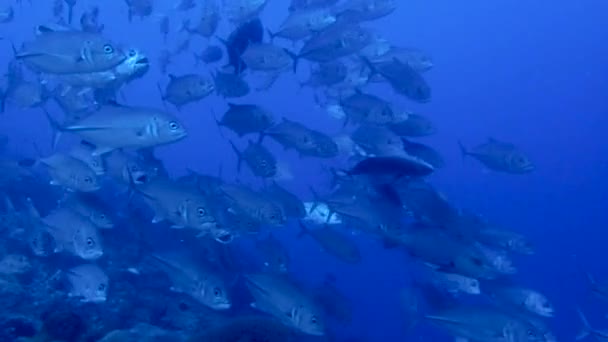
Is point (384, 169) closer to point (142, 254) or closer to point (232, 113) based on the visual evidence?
point (232, 113)

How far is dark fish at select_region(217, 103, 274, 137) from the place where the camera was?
819 centimetres

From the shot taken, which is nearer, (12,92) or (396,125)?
(396,125)

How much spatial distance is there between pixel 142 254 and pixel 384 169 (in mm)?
5923

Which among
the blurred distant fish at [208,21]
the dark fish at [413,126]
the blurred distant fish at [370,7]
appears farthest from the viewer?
the blurred distant fish at [370,7]

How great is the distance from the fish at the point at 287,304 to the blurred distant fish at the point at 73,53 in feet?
8.39

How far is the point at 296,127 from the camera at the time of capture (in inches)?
320

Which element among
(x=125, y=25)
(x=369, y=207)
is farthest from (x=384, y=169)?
(x=125, y=25)

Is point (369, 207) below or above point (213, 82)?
below

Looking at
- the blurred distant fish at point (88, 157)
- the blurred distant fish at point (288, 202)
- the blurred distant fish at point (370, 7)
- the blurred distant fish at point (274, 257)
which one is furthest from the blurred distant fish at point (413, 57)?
the blurred distant fish at point (88, 157)

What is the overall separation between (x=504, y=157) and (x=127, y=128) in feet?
17.6

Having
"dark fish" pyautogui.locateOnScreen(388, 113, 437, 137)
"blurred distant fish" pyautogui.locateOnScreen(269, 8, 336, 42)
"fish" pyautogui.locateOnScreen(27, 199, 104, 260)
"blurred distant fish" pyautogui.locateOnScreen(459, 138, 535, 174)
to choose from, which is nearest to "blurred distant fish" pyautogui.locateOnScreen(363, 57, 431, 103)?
"dark fish" pyautogui.locateOnScreen(388, 113, 437, 137)

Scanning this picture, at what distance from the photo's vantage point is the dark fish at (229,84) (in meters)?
8.74

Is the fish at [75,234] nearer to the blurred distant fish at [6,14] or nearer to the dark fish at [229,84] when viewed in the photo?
the dark fish at [229,84]

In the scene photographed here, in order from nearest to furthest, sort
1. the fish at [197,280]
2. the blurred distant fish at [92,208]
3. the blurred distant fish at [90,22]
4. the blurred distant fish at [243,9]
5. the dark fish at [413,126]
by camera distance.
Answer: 1. the fish at [197,280]
2. the blurred distant fish at [92,208]
3. the dark fish at [413,126]
4. the blurred distant fish at [243,9]
5. the blurred distant fish at [90,22]
